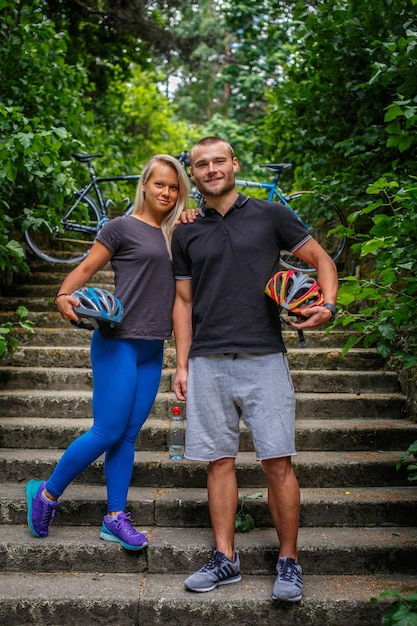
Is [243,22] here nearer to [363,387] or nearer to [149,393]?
[363,387]

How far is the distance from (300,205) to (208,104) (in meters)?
21.7

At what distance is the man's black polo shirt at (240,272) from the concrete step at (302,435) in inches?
47.1

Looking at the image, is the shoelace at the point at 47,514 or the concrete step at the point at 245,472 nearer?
the shoelace at the point at 47,514

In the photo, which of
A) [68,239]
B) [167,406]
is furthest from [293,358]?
[68,239]

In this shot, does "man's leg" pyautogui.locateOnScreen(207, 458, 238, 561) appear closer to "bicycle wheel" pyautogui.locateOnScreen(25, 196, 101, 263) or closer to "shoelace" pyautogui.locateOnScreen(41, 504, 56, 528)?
"shoelace" pyautogui.locateOnScreen(41, 504, 56, 528)

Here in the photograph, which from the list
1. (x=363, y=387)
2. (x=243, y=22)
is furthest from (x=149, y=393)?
(x=243, y=22)

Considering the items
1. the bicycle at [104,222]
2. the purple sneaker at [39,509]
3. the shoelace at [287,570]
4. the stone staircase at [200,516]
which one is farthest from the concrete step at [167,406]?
the bicycle at [104,222]

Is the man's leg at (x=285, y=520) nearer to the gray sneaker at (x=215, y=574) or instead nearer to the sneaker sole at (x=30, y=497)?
the gray sneaker at (x=215, y=574)

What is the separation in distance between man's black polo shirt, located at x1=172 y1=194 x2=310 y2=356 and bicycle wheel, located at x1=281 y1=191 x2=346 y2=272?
273 centimetres

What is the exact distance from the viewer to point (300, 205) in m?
6.16

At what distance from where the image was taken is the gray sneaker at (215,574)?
252 centimetres

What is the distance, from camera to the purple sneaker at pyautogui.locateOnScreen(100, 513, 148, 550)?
2.71m

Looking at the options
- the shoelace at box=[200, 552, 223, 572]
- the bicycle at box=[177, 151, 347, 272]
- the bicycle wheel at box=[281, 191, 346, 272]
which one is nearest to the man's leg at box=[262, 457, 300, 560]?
the shoelace at box=[200, 552, 223, 572]

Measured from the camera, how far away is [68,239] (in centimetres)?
673
